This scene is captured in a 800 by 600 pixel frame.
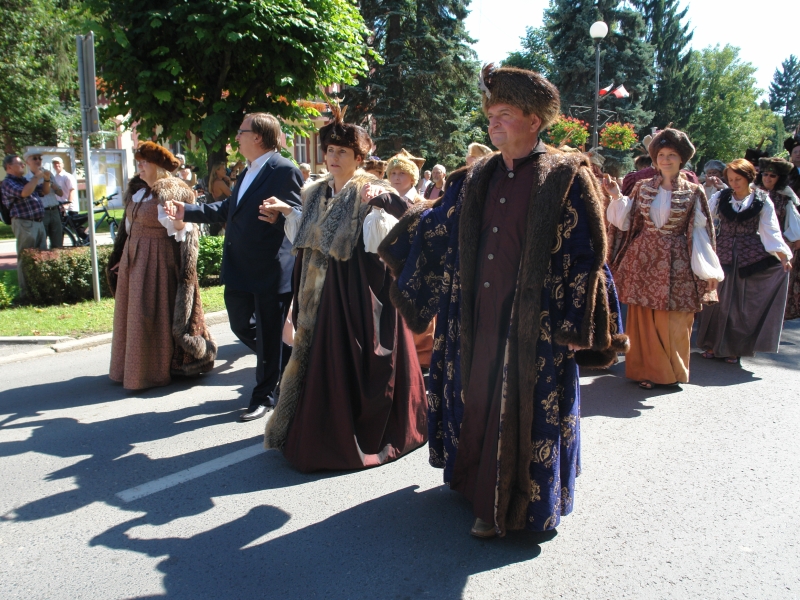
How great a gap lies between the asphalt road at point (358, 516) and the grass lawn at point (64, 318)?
2.24 m

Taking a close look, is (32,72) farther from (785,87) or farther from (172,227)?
(785,87)

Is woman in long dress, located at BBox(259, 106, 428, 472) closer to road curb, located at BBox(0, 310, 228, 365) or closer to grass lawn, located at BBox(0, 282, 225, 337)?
road curb, located at BBox(0, 310, 228, 365)

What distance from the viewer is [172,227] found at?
17.6 ft

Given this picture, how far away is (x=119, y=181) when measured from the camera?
76.0 feet

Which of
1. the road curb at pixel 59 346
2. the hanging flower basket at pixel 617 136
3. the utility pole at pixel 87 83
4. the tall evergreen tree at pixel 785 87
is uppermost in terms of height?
the tall evergreen tree at pixel 785 87

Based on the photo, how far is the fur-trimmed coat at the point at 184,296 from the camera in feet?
18.2

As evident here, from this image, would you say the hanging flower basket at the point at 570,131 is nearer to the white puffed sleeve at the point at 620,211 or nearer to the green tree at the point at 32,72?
the white puffed sleeve at the point at 620,211

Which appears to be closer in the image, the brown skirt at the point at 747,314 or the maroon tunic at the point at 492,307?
the maroon tunic at the point at 492,307

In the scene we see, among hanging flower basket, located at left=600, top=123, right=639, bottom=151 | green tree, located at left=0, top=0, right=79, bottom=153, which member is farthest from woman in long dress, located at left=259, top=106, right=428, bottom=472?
green tree, located at left=0, top=0, right=79, bottom=153

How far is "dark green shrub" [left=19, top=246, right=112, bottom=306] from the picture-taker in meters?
8.45

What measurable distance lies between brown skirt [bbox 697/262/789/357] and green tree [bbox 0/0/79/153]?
17333 millimetres

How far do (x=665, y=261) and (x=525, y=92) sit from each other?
3.22 m

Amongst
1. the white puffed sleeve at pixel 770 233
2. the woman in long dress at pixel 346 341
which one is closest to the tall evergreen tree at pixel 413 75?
the white puffed sleeve at pixel 770 233

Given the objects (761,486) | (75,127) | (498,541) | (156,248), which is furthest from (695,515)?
(75,127)
